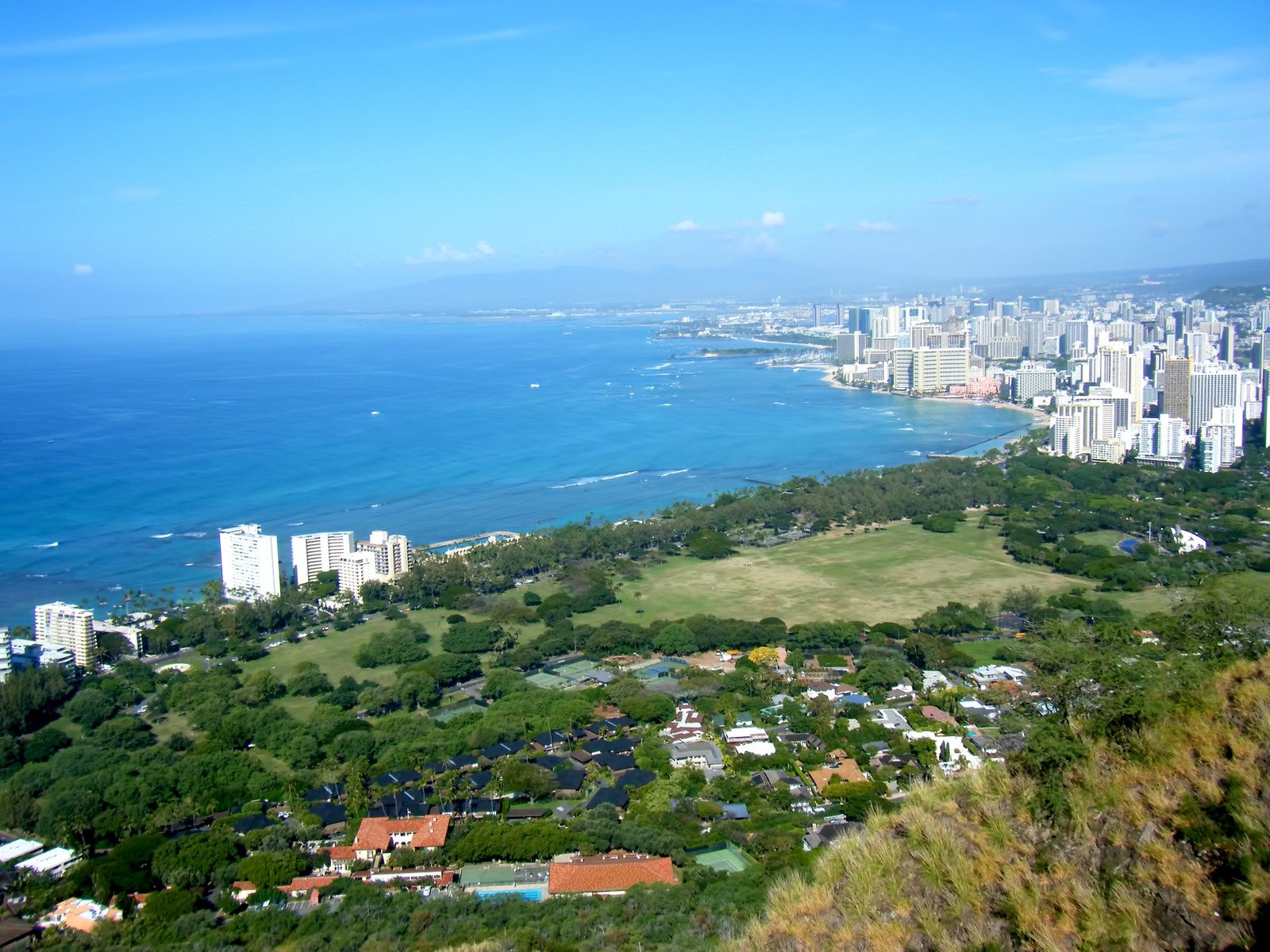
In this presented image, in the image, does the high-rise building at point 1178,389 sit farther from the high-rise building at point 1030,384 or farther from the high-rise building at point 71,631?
the high-rise building at point 71,631

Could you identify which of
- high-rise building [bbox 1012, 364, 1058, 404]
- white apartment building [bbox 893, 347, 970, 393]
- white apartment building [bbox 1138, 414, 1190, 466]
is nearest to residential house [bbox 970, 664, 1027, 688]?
white apartment building [bbox 1138, 414, 1190, 466]

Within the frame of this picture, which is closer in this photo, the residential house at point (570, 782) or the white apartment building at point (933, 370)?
the residential house at point (570, 782)

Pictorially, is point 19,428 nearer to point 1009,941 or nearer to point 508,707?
point 508,707

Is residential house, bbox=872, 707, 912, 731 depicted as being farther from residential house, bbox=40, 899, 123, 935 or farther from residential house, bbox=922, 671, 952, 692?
residential house, bbox=40, 899, 123, 935

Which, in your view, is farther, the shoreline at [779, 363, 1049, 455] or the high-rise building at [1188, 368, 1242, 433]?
the shoreline at [779, 363, 1049, 455]

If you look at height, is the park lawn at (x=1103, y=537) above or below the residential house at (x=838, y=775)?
below

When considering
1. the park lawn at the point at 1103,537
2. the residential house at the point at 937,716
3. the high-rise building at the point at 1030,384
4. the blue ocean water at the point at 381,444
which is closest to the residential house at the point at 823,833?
the residential house at the point at 937,716

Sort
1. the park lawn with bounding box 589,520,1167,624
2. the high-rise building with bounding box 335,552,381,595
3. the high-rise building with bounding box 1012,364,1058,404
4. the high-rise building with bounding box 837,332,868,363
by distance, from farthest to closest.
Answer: the high-rise building with bounding box 837,332,868,363 < the high-rise building with bounding box 1012,364,1058,404 < the high-rise building with bounding box 335,552,381,595 < the park lawn with bounding box 589,520,1167,624

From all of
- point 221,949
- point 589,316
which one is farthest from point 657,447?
point 589,316

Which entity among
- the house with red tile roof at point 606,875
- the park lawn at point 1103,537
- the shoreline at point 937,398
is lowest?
the park lawn at point 1103,537
